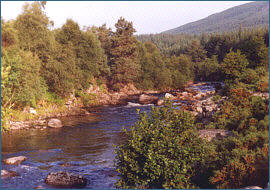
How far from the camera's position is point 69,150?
66.2 feet

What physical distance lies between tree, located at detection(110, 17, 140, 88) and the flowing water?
26.4 m

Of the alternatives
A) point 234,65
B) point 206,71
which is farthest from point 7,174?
point 206,71

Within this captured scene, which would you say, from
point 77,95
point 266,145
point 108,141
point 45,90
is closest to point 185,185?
point 266,145

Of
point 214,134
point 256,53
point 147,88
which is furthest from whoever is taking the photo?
point 147,88

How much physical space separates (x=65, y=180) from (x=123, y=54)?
47163mm

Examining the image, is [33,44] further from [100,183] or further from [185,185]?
[185,185]

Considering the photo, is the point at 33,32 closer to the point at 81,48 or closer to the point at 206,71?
the point at 81,48

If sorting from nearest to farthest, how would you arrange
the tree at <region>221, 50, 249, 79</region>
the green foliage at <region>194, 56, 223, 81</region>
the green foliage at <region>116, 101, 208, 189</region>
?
1. the green foliage at <region>116, 101, 208, 189</region>
2. the tree at <region>221, 50, 249, 79</region>
3. the green foliage at <region>194, 56, 223, 81</region>

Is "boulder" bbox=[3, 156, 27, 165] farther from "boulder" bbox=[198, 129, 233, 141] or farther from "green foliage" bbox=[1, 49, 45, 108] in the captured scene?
"boulder" bbox=[198, 129, 233, 141]

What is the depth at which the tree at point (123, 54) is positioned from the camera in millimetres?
56969

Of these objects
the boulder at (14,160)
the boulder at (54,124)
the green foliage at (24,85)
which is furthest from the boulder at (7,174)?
the boulder at (54,124)

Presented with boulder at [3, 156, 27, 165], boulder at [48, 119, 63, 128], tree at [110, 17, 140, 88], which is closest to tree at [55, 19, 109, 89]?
tree at [110, 17, 140, 88]

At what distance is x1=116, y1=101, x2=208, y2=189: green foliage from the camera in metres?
9.62

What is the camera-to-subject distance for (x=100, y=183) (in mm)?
14219
